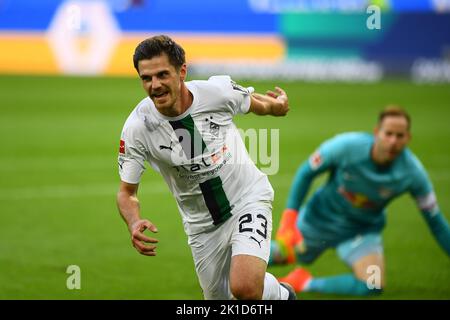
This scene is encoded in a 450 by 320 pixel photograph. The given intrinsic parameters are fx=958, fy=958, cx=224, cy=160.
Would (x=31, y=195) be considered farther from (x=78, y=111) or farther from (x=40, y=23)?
(x=40, y=23)

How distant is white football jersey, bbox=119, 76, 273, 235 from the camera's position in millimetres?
6375

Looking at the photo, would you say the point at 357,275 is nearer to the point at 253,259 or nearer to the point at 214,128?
the point at 253,259

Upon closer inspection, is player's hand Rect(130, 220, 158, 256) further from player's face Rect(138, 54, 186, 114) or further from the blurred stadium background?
the blurred stadium background

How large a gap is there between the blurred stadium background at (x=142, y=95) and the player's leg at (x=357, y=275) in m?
0.19

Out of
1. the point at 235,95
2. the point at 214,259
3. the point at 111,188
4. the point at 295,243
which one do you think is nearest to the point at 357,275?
Answer: the point at 295,243

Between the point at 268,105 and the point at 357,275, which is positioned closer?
the point at 268,105

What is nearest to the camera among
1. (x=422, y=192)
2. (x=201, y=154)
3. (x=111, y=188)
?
(x=201, y=154)

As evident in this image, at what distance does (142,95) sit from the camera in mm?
21984

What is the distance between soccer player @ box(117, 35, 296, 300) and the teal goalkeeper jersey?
176cm

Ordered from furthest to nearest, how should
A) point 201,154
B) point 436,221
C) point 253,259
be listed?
point 436,221, point 201,154, point 253,259

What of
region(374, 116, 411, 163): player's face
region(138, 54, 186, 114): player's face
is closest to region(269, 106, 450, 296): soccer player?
region(374, 116, 411, 163): player's face

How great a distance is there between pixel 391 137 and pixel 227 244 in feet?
7.79
